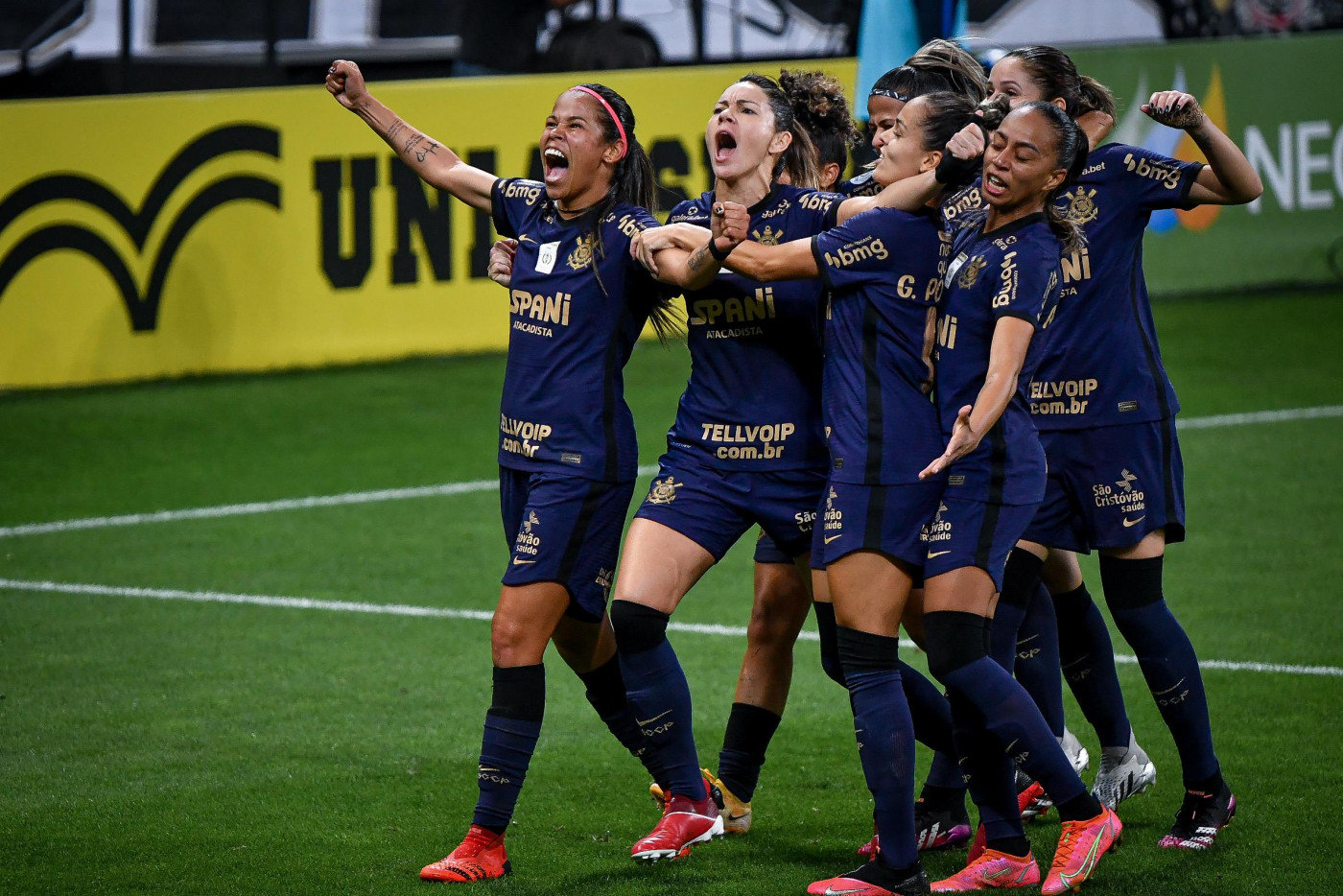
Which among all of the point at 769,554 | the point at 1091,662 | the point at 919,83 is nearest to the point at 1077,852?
the point at 1091,662

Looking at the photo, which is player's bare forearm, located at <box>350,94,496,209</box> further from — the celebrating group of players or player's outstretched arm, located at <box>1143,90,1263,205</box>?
player's outstretched arm, located at <box>1143,90,1263,205</box>

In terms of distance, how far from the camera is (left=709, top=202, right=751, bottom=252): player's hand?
15.6 ft

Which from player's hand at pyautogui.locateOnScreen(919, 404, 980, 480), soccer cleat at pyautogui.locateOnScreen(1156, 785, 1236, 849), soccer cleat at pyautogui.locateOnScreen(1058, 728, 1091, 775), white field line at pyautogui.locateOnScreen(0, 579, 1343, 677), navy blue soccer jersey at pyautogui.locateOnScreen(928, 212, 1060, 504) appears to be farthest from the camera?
white field line at pyautogui.locateOnScreen(0, 579, 1343, 677)

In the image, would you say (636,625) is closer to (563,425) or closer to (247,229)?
(563,425)

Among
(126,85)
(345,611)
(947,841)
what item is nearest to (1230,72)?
(126,85)

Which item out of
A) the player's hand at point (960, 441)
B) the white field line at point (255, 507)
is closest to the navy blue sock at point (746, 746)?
the player's hand at point (960, 441)

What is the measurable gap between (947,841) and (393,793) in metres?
1.76

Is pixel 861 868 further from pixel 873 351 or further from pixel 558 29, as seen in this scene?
pixel 558 29

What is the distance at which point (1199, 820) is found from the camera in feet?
17.6

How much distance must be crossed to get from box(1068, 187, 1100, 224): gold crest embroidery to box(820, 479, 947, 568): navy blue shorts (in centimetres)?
107

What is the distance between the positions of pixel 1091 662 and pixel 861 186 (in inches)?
64.3

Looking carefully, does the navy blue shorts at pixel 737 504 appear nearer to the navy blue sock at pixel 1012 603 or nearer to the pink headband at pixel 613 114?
the navy blue sock at pixel 1012 603

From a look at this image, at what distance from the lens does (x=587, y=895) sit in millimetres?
4984

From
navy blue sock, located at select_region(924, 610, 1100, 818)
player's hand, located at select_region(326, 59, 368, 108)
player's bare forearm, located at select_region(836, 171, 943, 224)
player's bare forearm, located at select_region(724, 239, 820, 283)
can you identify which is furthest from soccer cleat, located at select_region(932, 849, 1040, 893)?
player's hand, located at select_region(326, 59, 368, 108)
